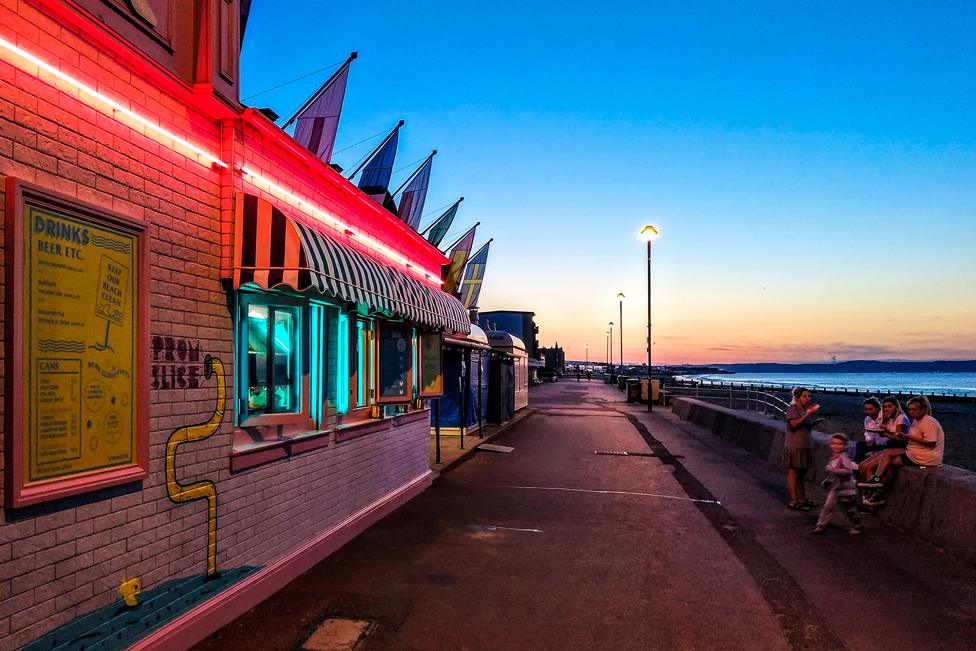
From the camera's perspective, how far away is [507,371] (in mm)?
23297

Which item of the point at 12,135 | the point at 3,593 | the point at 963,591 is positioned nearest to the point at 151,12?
the point at 12,135

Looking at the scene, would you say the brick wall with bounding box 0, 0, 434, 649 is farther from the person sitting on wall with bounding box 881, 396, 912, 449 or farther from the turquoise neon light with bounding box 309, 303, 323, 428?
the person sitting on wall with bounding box 881, 396, 912, 449

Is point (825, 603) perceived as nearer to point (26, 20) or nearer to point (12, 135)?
point (12, 135)

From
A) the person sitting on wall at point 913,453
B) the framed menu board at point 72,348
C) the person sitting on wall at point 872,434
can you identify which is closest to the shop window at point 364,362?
the framed menu board at point 72,348

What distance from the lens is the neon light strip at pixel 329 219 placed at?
19.5 ft

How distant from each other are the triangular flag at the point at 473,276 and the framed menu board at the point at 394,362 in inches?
486

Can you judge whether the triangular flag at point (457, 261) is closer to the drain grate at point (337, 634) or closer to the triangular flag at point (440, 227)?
the triangular flag at point (440, 227)

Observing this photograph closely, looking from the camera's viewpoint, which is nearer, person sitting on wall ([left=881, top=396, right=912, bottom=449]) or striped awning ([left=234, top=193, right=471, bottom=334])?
striped awning ([left=234, top=193, right=471, bottom=334])

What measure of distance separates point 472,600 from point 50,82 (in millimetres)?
5154

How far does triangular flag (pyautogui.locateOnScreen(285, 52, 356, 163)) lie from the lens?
310 inches

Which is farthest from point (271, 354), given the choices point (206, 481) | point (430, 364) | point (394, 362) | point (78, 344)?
point (430, 364)

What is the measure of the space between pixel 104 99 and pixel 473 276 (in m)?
17.9

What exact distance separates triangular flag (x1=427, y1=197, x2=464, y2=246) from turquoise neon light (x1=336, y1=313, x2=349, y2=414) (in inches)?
226

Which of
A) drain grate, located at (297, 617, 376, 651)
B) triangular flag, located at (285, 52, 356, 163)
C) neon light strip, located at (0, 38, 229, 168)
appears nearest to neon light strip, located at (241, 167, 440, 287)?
neon light strip, located at (0, 38, 229, 168)
